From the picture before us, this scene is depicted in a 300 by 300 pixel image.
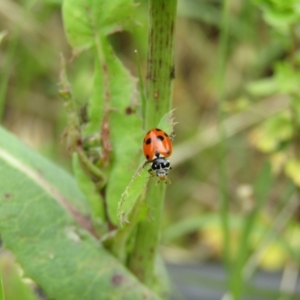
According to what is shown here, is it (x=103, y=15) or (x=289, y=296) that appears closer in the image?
(x=103, y=15)

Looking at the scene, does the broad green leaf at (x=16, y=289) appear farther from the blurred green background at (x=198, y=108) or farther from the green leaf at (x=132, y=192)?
the blurred green background at (x=198, y=108)

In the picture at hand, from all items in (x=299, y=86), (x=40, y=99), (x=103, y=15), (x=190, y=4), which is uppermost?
(x=190, y=4)

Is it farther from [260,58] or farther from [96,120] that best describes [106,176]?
[260,58]

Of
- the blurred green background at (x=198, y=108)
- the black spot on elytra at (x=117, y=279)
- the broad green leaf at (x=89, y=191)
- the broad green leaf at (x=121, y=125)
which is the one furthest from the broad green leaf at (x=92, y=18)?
the blurred green background at (x=198, y=108)

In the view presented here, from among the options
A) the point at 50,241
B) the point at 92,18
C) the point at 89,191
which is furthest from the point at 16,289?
the point at 92,18

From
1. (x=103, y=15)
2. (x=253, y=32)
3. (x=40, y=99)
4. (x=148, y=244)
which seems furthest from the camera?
(x=40, y=99)

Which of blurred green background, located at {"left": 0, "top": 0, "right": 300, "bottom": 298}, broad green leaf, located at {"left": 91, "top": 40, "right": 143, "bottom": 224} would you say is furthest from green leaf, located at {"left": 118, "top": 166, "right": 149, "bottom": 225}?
blurred green background, located at {"left": 0, "top": 0, "right": 300, "bottom": 298}

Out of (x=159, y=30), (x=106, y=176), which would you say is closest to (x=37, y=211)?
(x=106, y=176)

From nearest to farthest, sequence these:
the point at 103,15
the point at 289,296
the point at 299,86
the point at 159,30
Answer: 1. the point at 159,30
2. the point at 103,15
3. the point at 299,86
4. the point at 289,296
